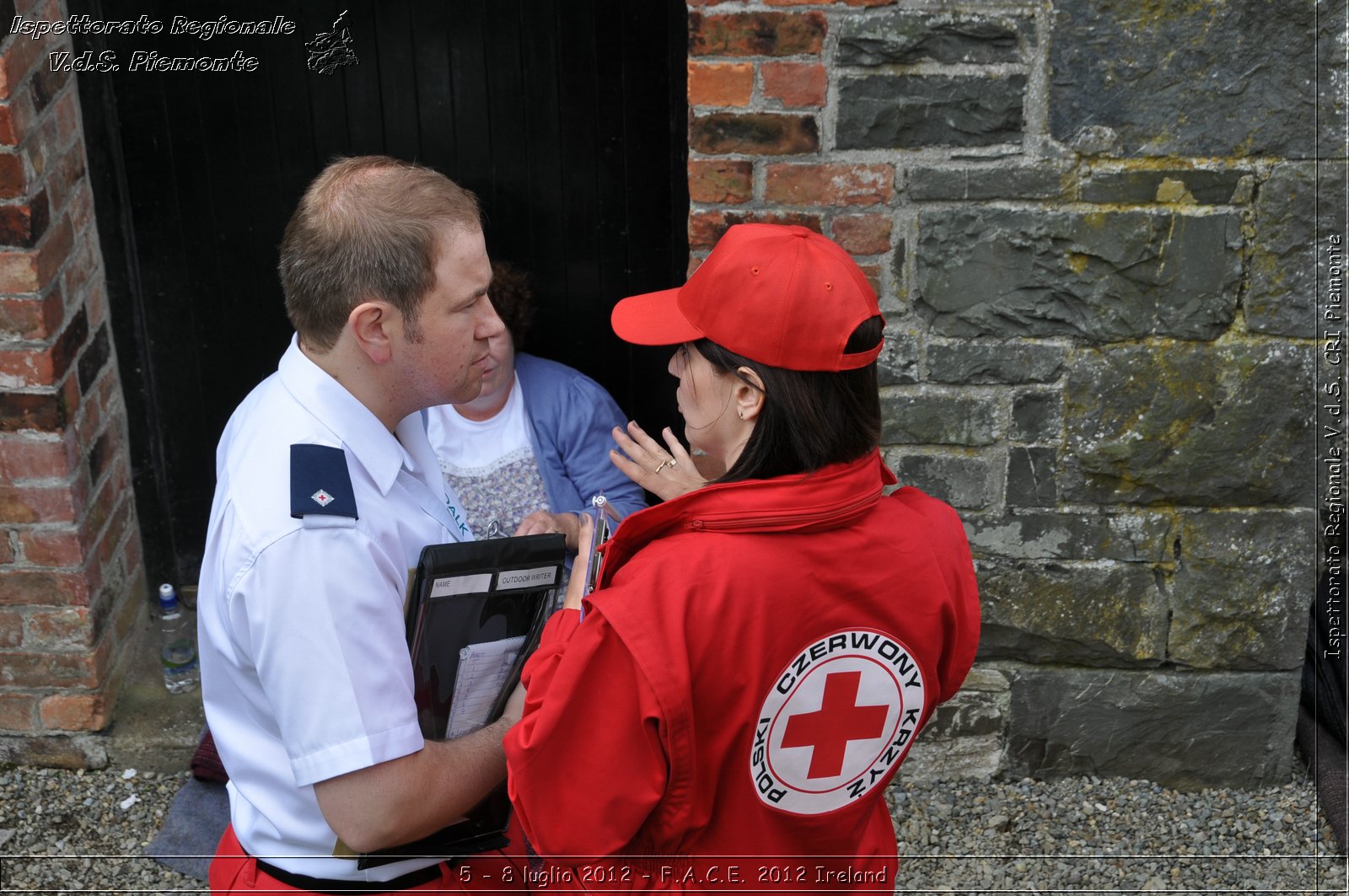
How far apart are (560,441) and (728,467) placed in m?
1.37

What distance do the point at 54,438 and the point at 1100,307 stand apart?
2560mm

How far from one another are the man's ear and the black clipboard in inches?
12.6

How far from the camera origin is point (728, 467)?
1831 mm

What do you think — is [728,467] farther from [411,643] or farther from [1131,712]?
[1131,712]

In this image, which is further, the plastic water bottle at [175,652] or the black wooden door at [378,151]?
the plastic water bottle at [175,652]

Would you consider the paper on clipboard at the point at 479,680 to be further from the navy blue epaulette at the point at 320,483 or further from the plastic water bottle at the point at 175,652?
the plastic water bottle at the point at 175,652

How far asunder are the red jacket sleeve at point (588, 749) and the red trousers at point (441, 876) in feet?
1.36

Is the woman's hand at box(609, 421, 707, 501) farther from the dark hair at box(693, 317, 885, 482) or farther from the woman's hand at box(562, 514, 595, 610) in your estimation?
the dark hair at box(693, 317, 885, 482)

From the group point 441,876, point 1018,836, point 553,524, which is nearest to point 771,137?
point 553,524

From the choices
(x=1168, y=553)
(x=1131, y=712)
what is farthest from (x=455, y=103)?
(x=1131, y=712)

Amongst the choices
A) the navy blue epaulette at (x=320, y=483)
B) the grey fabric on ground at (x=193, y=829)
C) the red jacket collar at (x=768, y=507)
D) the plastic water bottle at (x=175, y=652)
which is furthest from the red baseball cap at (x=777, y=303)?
the plastic water bottle at (x=175, y=652)

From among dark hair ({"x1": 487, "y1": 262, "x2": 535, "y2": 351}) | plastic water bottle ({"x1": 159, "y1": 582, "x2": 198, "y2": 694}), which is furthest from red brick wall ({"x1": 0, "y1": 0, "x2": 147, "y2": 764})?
dark hair ({"x1": 487, "y1": 262, "x2": 535, "y2": 351})

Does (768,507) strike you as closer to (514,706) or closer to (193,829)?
(514,706)

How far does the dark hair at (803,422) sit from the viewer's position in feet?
5.71
